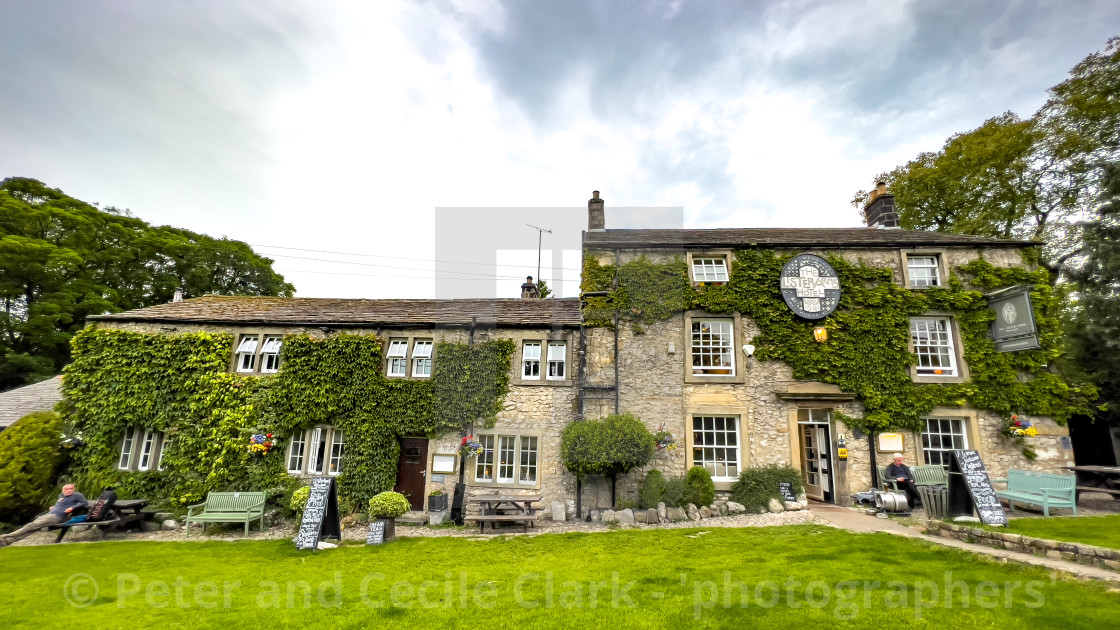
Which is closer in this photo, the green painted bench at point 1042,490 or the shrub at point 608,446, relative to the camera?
the green painted bench at point 1042,490

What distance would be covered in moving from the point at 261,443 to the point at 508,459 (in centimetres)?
746

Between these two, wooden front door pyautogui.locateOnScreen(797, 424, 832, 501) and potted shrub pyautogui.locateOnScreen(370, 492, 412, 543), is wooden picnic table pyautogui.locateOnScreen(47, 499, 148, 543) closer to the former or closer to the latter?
potted shrub pyautogui.locateOnScreen(370, 492, 412, 543)

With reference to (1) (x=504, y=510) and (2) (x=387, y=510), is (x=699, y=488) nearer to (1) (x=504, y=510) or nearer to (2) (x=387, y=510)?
(1) (x=504, y=510)

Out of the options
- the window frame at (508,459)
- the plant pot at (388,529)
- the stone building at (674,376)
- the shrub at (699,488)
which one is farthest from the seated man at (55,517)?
the shrub at (699,488)

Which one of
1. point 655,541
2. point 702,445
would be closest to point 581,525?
point 655,541

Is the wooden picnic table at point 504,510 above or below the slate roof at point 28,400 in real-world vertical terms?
below

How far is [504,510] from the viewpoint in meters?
12.1

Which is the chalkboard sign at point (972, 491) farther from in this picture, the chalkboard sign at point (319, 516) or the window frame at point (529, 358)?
the chalkboard sign at point (319, 516)

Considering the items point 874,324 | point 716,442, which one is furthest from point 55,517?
point 874,324

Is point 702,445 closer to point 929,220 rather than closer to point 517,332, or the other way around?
point 517,332

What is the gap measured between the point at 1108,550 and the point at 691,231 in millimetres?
12703

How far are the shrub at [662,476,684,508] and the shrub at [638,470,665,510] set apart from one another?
14cm

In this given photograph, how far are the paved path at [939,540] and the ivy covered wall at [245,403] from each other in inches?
375

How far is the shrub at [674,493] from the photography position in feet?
39.8
